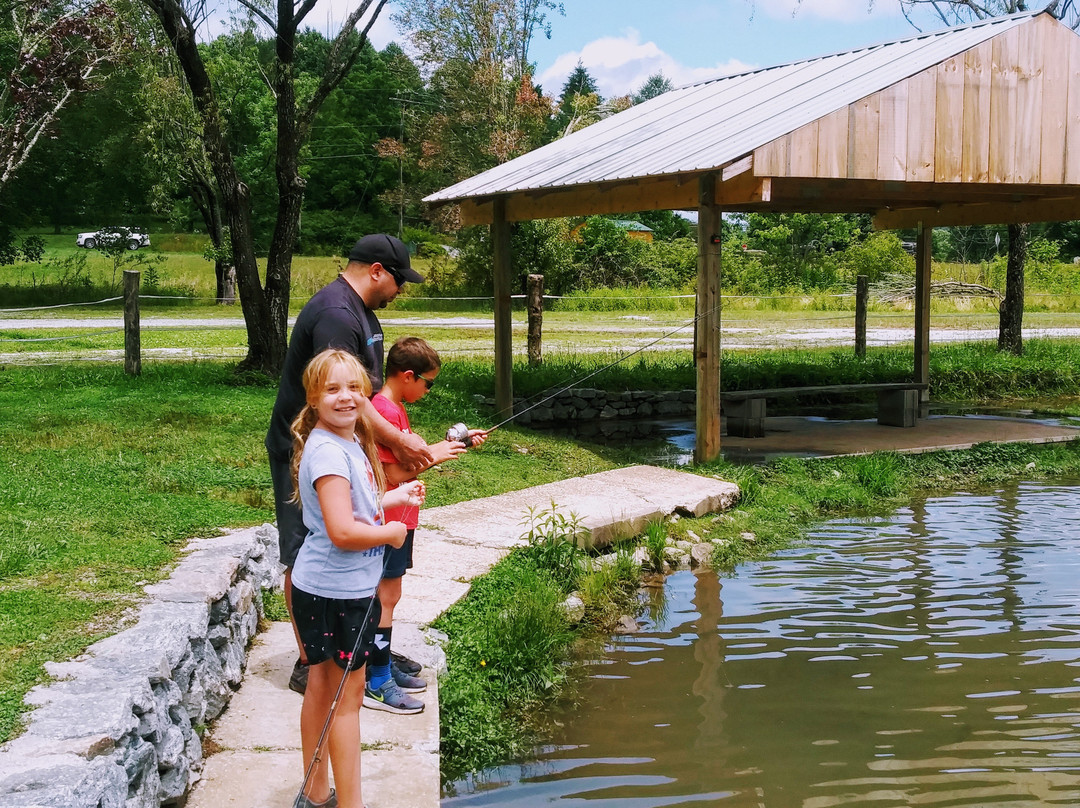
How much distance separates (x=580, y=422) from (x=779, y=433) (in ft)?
8.24

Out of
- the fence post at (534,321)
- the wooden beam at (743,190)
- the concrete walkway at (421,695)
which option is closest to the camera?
the concrete walkway at (421,695)

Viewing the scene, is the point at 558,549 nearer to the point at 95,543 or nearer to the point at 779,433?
the point at 95,543

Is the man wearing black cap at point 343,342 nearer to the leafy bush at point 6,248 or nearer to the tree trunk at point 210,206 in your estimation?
the tree trunk at point 210,206

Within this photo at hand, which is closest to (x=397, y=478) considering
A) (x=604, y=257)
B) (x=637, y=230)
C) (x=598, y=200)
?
(x=598, y=200)

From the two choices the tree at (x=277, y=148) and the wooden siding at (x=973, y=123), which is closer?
the wooden siding at (x=973, y=123)

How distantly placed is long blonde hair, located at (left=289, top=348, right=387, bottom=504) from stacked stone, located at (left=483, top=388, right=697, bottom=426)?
9330mm

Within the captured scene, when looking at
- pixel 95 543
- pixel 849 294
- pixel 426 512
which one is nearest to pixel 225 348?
pixel 426 512

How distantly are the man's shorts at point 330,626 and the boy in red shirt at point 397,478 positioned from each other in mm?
819

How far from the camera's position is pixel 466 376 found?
48.6 ft

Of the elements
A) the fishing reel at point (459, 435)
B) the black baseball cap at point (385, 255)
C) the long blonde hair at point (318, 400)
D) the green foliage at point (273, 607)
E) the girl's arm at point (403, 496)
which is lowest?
the green foliage at point (273, 607)

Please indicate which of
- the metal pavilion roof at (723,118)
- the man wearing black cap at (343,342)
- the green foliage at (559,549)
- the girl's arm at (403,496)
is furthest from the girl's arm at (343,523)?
the metal pavilion roof at (723,118)

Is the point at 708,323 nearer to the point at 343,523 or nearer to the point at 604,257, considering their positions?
the point at 343,523

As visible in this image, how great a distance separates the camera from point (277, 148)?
43.0 ft

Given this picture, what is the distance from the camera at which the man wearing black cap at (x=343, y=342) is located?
4.03m
